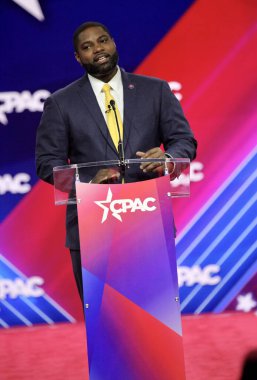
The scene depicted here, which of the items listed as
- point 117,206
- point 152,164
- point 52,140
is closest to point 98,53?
point 52,140

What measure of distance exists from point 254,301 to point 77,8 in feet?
7.05

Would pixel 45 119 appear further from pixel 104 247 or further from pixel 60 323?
pixel 60 323

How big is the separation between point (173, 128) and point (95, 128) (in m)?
0.30

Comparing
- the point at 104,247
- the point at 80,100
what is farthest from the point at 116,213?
the point at 80,100

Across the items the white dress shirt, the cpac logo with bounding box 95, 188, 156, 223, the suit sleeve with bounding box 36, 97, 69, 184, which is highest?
the white dress shirt

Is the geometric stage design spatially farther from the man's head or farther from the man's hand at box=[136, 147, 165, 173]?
the man's hand at box=[136, 147, 165, 173]

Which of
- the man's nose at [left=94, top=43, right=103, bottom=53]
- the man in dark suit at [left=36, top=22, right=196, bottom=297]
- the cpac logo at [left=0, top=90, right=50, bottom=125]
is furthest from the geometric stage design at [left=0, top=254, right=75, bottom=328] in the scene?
the man's nose at [left=94, top=43, right=103, bottom=53]

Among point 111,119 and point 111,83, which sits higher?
point 111,83

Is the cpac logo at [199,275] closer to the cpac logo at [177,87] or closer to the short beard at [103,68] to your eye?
the cpac logo at [177,87]

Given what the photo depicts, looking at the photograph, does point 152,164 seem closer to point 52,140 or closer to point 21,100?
point 52,140

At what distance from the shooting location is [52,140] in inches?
116

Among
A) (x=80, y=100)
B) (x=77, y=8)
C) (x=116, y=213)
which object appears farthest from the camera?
(x=77, y=8)

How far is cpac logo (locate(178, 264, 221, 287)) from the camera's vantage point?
4.90m

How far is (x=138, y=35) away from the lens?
15.5 ft
